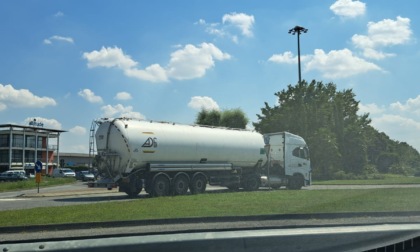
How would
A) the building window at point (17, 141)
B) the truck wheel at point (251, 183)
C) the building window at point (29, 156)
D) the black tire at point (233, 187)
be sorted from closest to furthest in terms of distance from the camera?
the black tire at point (233, 187)
the truck wheel at point (251, 183)
the building window at point (17, 141)
the building window at point (29, 156)

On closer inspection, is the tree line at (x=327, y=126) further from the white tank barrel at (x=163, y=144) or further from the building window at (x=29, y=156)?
the building window at (x=29, y=156)

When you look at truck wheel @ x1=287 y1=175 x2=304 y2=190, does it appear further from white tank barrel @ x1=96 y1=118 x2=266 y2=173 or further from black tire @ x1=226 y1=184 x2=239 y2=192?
white tank barrel @ x1=96 y1=118 x2=266 y2=173

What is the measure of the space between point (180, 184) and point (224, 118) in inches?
1619

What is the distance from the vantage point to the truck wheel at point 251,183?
88.7ft

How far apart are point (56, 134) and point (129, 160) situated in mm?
89086

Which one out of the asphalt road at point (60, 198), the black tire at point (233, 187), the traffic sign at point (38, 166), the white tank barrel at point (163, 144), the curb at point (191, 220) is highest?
the white tank barrel at point (163, 144)

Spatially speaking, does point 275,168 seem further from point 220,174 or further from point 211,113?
point 211,113

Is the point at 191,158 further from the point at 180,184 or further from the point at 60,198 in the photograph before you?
the point at 60,198

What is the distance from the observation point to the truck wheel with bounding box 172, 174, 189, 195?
884 inches

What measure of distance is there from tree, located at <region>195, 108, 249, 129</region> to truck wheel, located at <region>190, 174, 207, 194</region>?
38.8 m

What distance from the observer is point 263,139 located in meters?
28.4

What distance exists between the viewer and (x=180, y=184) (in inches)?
896

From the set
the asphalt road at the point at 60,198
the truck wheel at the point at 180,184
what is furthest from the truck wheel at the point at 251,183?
the truck wheel at the point at 180,184

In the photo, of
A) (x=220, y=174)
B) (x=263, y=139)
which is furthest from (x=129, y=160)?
(x=263, y=139)
